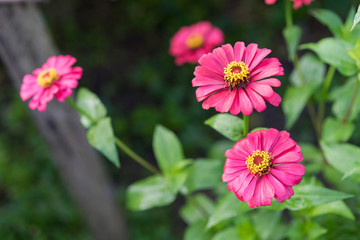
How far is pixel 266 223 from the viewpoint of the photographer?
1277mm

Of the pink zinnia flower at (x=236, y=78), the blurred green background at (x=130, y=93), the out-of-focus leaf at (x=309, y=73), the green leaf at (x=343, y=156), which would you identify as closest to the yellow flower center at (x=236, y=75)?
the pink zinnia flower at (x=236, y=78)

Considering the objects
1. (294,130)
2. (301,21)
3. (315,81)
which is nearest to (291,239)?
(315,81)

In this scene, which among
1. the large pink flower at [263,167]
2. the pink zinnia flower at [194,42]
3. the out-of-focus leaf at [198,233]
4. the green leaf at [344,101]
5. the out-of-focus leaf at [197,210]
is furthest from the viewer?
the pink zinnia flower at [194,42]

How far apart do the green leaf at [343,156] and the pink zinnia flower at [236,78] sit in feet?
1.37

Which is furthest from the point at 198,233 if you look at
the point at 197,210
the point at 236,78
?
the point at 236,78

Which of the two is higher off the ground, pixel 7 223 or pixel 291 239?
pixel 7 223

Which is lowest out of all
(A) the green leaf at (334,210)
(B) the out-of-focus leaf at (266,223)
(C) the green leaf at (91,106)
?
(B) the out-of-focus leaf at (266,223)

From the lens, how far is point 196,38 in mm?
2010

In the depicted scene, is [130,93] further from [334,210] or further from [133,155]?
[334,210]

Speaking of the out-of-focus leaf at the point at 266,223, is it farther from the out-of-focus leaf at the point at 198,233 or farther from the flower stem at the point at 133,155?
the flower stem at the point at 133,155

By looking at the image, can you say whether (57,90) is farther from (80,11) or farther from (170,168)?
(80,11)

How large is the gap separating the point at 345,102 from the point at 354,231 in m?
0.48

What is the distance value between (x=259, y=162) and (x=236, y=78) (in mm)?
209

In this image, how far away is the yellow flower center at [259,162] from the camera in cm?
87
